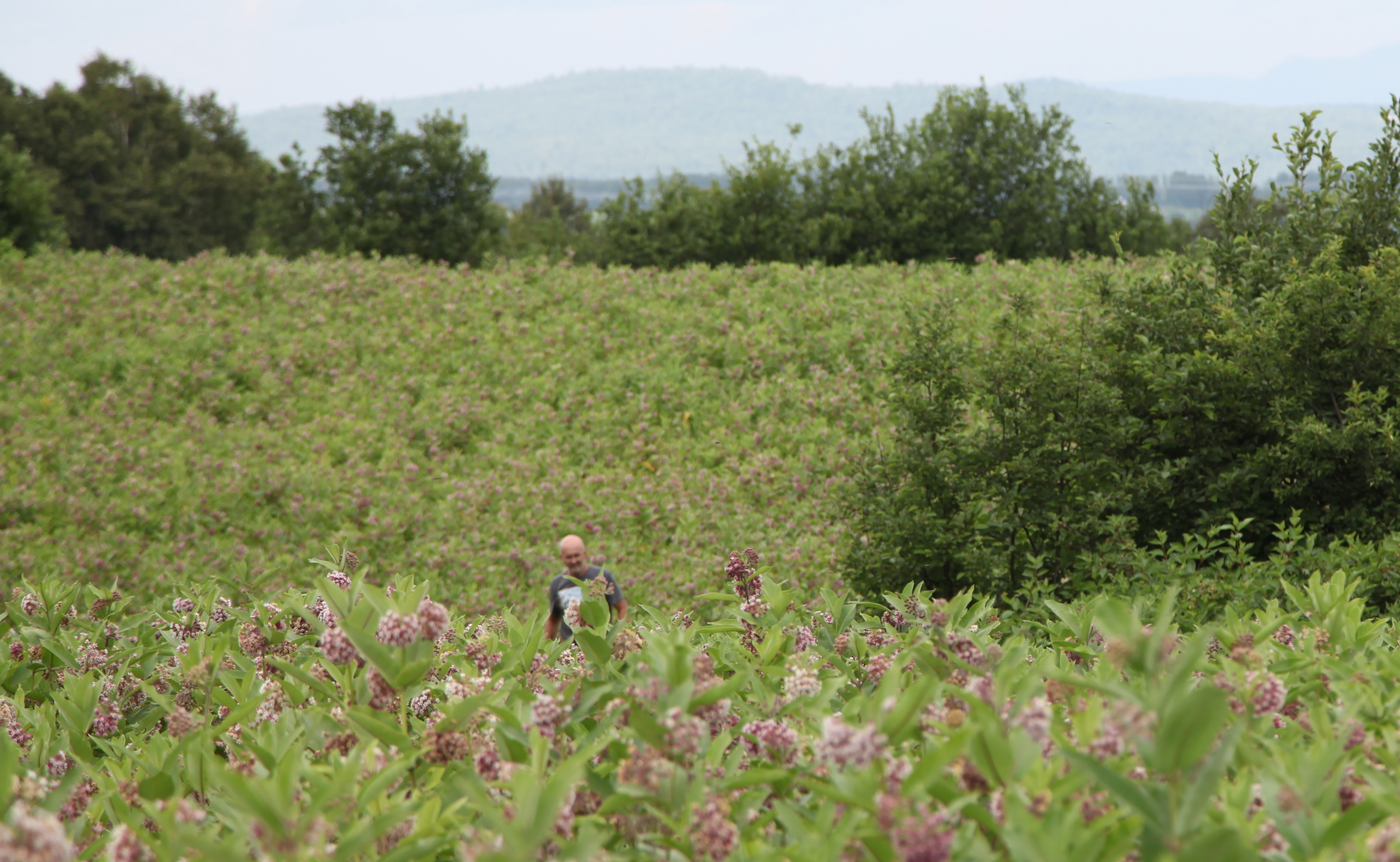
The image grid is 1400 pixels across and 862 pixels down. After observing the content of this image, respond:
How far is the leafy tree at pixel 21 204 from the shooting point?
2978 centimetres

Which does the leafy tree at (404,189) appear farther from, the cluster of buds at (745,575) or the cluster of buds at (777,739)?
the cluster of buds at (777,739)

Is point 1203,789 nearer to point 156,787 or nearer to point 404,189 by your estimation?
point 156,787

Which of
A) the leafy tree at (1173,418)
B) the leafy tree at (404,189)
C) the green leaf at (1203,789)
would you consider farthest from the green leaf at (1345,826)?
the leafy tree at (404,189)

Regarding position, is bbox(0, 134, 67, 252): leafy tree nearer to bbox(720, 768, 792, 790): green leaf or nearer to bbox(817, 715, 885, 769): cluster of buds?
bbox(720, 768, 792, 790): green leaf

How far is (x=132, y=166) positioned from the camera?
4638 cm

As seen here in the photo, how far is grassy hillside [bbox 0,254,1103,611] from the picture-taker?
11898mm

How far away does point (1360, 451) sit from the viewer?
22.8 ft

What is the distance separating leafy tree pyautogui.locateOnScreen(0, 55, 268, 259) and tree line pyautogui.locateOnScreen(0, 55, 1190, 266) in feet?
0.31

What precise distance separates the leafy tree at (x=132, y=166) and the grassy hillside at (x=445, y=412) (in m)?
27.5

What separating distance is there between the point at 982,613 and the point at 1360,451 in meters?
5.07

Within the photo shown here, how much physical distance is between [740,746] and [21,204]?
36.0 m

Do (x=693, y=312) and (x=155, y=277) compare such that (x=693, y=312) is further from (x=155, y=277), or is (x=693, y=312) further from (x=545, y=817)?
(x=545, y=817)

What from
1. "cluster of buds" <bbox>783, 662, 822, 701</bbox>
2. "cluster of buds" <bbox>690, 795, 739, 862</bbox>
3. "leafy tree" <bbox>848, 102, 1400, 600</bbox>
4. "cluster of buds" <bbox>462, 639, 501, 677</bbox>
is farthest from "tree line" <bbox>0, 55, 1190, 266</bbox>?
"cluster of buds" <bbox>690, 795, 739, 862</bbox>

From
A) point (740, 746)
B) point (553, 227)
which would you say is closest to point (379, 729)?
point (740, 746)
